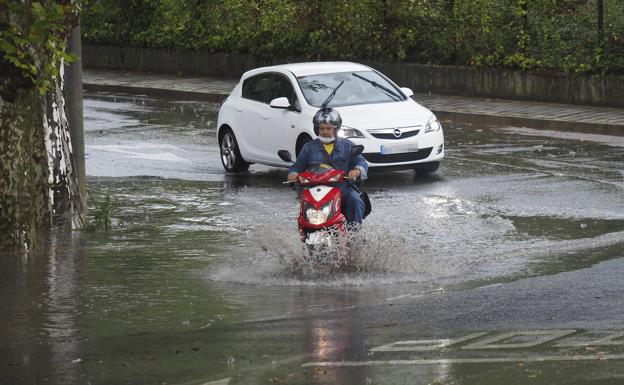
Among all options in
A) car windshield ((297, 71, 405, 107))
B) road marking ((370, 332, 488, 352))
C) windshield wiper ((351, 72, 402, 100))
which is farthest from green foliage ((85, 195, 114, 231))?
road marking ((370, 332, 488, 352))

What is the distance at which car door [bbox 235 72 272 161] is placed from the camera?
2055 cm

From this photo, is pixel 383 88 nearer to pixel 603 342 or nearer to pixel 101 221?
pixel 101 221

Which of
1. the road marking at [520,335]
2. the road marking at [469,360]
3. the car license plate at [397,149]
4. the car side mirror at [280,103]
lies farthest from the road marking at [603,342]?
the car side mirror at [280,103]

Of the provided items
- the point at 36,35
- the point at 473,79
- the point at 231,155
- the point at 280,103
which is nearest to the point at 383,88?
the point at 280,103

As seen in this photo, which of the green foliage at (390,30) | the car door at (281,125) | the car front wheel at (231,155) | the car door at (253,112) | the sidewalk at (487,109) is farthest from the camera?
the green foliage at (390,30)

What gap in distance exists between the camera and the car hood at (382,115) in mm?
19109

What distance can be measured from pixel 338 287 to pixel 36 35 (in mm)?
3267

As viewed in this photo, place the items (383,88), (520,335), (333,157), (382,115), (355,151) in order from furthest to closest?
(383,88) < (382,115) < (333,157) < (355,151) < (520,335)

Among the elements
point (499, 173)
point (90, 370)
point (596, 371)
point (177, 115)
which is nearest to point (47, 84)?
point (90, 370)

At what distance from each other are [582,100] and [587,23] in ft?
5.26

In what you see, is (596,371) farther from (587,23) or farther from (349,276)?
(587,23)

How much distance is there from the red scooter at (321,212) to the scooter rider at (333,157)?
5.1 inches

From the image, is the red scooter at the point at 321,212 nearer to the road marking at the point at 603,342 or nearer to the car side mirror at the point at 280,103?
the road marking at the point at 603,342

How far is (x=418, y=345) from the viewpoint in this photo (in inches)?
376
